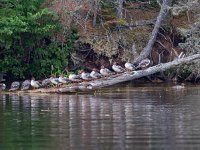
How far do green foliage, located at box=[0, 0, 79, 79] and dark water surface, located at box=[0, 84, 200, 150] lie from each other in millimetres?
7399

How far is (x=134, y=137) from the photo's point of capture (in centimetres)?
2517

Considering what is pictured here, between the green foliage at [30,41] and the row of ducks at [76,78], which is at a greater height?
the green foliage at [30,41]

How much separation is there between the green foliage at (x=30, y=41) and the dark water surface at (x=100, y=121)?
7.40m

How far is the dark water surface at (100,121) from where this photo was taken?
24.0 m

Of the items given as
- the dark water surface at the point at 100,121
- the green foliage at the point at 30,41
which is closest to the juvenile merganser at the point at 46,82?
the dark water surface at the point at 100,121

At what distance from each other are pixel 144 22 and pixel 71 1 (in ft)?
17.6

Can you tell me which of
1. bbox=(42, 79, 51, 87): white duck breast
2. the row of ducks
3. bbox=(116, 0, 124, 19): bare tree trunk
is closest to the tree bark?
bbox=(116, 0, 124, 19): bare tree trunk

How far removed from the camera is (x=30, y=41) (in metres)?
53.1

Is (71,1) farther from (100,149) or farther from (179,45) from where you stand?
(100,149)

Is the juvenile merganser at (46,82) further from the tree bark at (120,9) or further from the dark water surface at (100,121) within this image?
the tree bark at (120,9)

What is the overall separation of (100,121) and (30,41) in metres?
24.2

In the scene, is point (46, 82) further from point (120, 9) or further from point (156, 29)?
point (120, 9)

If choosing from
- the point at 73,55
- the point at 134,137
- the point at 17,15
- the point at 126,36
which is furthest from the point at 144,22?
the point at 134,137

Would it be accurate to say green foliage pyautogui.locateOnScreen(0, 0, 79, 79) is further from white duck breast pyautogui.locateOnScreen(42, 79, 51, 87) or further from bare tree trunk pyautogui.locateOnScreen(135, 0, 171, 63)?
white duck breast pyautogui.locateOnScreen(42, 79, 51, 87)
